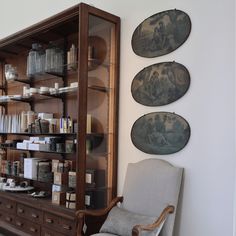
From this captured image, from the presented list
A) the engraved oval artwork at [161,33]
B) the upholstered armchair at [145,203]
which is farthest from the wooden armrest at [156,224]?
the engraved oval artwork at [161,33]

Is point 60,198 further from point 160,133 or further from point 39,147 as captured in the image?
point 160,133

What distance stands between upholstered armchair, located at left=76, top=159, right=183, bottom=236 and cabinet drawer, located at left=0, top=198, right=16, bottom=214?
1.30 m

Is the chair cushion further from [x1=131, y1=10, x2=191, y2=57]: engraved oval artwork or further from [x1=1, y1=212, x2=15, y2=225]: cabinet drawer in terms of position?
[x1=1, y1=212, x2=15, y2=225]: cabinet drawer

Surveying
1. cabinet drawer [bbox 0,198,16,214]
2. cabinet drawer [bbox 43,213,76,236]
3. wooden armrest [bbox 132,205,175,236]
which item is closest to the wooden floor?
cabinet drawer [bbox 0,198,16,214]

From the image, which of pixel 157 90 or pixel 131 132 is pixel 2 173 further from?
pixel 157 90

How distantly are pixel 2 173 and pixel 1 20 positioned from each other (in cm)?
250

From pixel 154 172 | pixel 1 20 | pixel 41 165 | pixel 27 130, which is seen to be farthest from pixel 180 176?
pixel 1 20

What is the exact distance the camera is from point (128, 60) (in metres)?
3.20

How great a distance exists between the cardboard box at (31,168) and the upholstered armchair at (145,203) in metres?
1.19

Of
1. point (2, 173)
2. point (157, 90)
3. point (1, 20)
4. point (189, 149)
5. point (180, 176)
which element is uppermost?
point (1, 20)

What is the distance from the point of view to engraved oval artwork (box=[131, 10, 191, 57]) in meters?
2.77

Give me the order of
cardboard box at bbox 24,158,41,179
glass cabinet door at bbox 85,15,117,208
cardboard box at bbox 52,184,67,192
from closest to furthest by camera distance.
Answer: glass cabinet door at bbox 85,15,117,208 → cardboard box at bbox 52,184,67,192 → cardboard box at bbox 24,158,41,179

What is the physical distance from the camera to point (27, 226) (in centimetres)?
355

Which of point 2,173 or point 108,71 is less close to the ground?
point 108,71
